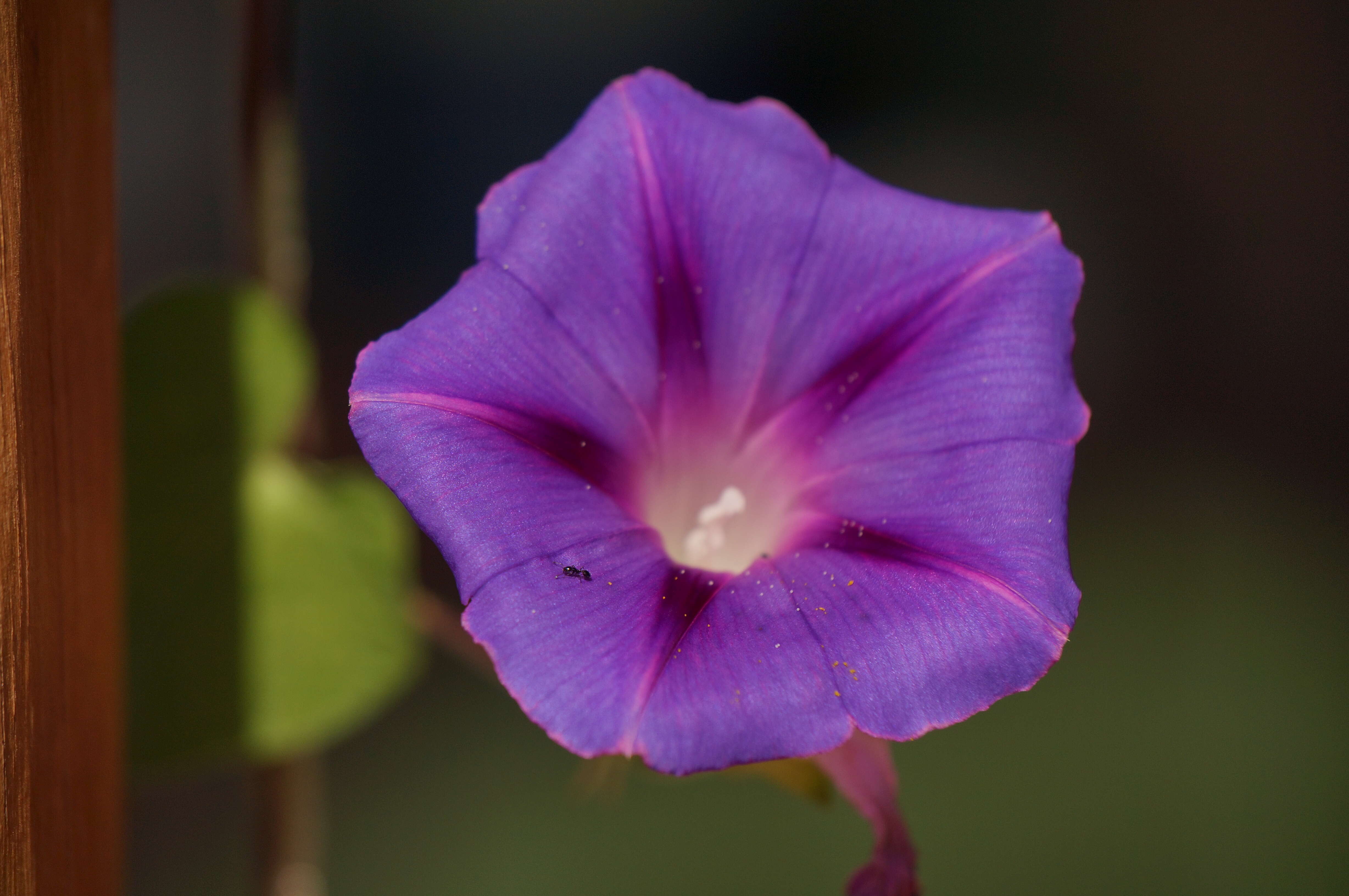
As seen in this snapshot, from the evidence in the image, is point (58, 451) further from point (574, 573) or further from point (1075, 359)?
point (1075, 359)

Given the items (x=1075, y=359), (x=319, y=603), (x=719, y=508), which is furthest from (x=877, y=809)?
(x=1075, y=359)

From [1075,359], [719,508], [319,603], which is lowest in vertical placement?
[1075,359]

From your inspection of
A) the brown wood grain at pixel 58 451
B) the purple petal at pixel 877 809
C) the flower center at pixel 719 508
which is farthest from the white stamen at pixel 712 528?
the brown wood grain at pixel 58 451

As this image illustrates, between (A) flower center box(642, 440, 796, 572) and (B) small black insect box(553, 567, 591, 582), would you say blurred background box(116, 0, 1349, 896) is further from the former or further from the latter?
(B) small black insect box(553, 567, 591, 582)

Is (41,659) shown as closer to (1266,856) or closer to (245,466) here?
(245,466)

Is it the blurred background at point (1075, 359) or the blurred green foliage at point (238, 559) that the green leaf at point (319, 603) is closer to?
the blurred green foliage at point (238, 559)
